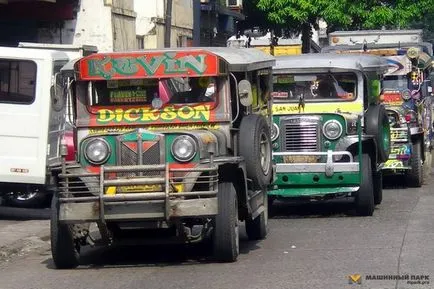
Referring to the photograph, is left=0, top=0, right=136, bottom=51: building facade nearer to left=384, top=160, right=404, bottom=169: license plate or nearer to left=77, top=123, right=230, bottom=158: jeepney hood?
left=384, top=160, right=404, bottom=169: license plate

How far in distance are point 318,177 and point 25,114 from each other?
435 centimetres

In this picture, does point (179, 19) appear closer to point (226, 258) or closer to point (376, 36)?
point (376, 36)

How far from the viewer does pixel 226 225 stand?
10.7m

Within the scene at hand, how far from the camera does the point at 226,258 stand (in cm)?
1094

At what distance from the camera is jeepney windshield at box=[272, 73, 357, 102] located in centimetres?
1586

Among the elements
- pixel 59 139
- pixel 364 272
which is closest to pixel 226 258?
pixel 364 272

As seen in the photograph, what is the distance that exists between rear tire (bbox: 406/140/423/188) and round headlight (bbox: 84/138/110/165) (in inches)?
371

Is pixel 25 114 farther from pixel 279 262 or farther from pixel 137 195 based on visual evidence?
pixel 279 262

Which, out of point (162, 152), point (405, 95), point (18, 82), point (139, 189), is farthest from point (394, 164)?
point (139, 189)

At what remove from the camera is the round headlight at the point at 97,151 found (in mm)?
10977

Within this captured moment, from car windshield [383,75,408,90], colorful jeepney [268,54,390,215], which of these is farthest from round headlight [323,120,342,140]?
car windshield [383,75,408,90]

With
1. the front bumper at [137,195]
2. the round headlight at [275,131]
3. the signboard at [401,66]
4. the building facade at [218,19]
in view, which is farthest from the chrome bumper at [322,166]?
the building facade at [218,19]

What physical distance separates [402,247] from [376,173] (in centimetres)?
407

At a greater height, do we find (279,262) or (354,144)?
(354,144)
